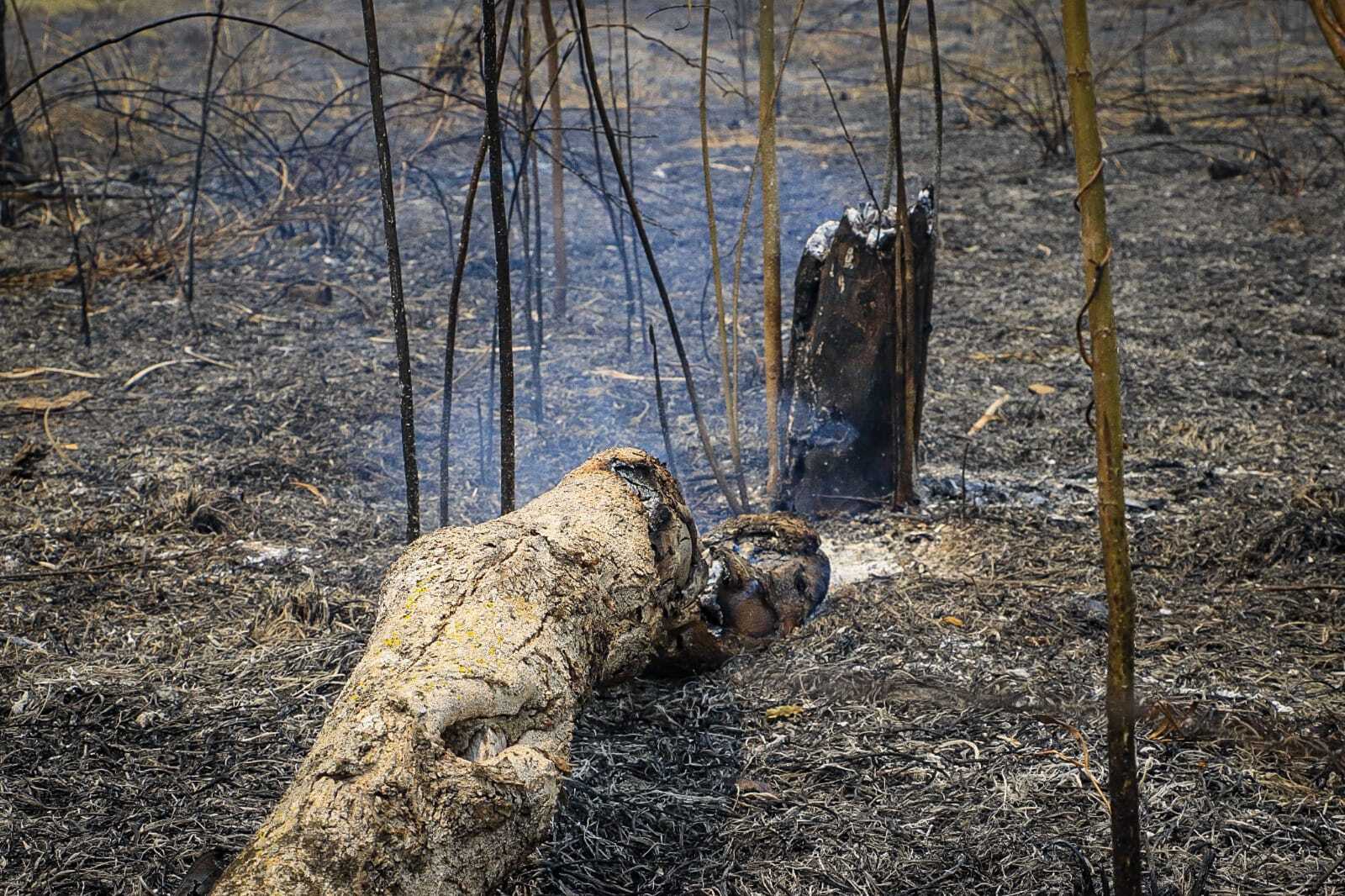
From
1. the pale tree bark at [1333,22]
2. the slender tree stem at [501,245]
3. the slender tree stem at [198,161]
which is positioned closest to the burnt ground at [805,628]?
the slender tree stem at [198,161]

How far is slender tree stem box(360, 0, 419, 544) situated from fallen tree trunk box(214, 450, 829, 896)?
441 millimetres

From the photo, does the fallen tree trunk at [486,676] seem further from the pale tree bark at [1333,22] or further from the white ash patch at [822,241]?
the pale tree bark at [1333,22]

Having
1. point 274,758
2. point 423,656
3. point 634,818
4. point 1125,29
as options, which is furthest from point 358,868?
point 1125,29

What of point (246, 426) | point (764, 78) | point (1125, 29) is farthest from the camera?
point (1125, 29)

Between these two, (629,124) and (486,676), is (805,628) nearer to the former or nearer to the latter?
(486,676)

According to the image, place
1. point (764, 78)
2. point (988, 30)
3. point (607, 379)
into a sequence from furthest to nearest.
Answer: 1. point (988, 30)
2. point (607, 379)
3. point (764, 78)

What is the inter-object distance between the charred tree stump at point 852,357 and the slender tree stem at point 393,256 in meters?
1.36

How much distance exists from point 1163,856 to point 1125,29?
11.0 meters

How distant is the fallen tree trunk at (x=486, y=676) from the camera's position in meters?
1.39

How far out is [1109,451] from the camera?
1355 millimetres

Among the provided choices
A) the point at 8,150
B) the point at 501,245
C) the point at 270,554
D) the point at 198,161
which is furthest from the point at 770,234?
the point at 8,150

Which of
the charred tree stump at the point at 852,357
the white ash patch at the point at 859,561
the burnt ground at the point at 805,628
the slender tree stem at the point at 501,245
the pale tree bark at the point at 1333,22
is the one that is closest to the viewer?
the pale tree bark at the point at 1333,22

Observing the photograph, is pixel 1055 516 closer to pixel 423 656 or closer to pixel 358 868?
pixel 423 656

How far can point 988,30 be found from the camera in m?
11.8
